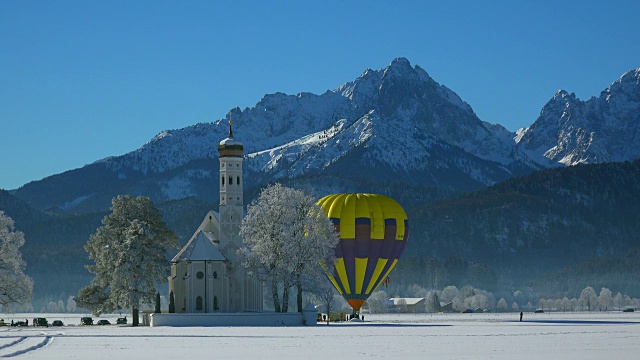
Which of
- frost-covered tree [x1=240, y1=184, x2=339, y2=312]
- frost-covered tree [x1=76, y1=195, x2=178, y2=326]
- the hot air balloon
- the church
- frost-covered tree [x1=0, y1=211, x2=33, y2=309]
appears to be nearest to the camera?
frost-covered tree [x1=0, y1=211, x2=33, y2=309]

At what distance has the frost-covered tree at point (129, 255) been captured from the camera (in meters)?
137

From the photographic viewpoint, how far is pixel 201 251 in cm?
14500

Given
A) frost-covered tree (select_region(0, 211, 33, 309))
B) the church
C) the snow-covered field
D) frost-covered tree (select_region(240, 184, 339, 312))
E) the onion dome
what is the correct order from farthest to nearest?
the onion dome, the church, frost-covered tree (select_region(240, 184, 339, 312)), frost-covered tree (select_region(0, 211, 33, 309)), the snow-covered field

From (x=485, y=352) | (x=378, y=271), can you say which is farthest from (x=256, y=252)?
(x=485, y=352)

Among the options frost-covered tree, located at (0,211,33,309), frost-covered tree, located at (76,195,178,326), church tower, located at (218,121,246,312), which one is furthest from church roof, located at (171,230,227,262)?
frost-covered tree, located at (0,211,33,309)

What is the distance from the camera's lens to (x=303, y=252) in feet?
454

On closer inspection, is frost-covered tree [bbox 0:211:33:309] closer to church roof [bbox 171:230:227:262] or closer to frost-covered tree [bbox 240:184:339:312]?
church roof [bbox 171:230:227:262]

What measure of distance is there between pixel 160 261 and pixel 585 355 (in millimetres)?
73430

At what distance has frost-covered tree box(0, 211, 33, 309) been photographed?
136500 millimetres

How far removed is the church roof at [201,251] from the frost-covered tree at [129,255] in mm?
4252

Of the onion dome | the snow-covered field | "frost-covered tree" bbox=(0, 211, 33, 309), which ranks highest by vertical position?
the onion dome

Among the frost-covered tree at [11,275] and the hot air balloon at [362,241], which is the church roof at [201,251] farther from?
the frost-covered tree at [11,275]

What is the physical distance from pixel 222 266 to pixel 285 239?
1174 cm

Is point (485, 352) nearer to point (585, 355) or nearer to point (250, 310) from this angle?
point (585, 355)
